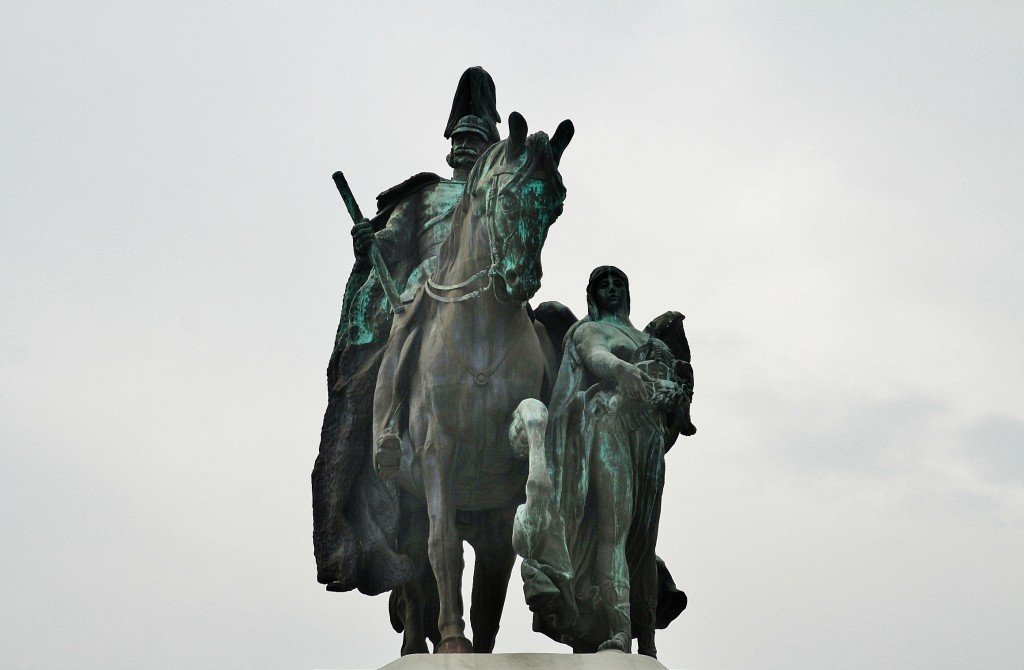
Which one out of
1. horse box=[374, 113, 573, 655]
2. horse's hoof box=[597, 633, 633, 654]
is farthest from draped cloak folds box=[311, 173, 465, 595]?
horse's hoof box=[597, 633, 633, 654]

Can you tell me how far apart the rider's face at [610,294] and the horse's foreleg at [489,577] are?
1.68 m

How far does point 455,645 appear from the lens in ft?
43.5

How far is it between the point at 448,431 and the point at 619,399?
1.18 m

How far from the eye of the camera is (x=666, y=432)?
13.9m

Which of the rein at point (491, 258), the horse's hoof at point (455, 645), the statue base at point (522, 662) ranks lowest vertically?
the statue base at point (522, 662)

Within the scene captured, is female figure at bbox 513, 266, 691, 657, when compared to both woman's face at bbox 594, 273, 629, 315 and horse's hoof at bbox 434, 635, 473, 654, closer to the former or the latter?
woman's face at bbox 594, 273, 629, 315

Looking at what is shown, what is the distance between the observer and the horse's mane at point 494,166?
13.3 m

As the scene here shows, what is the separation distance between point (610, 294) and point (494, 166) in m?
1.29

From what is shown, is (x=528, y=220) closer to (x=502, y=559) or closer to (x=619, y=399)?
(x=619, y=399)

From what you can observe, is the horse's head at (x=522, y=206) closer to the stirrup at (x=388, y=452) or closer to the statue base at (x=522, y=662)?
the stirrup at (x=388, y=452)

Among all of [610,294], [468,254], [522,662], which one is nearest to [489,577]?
[522,662]

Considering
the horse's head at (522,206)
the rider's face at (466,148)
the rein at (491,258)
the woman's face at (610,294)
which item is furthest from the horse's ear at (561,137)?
the rider's face at (466,148)

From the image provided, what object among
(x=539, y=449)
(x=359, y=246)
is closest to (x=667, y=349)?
(x=539, y=449)

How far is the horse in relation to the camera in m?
13.3
